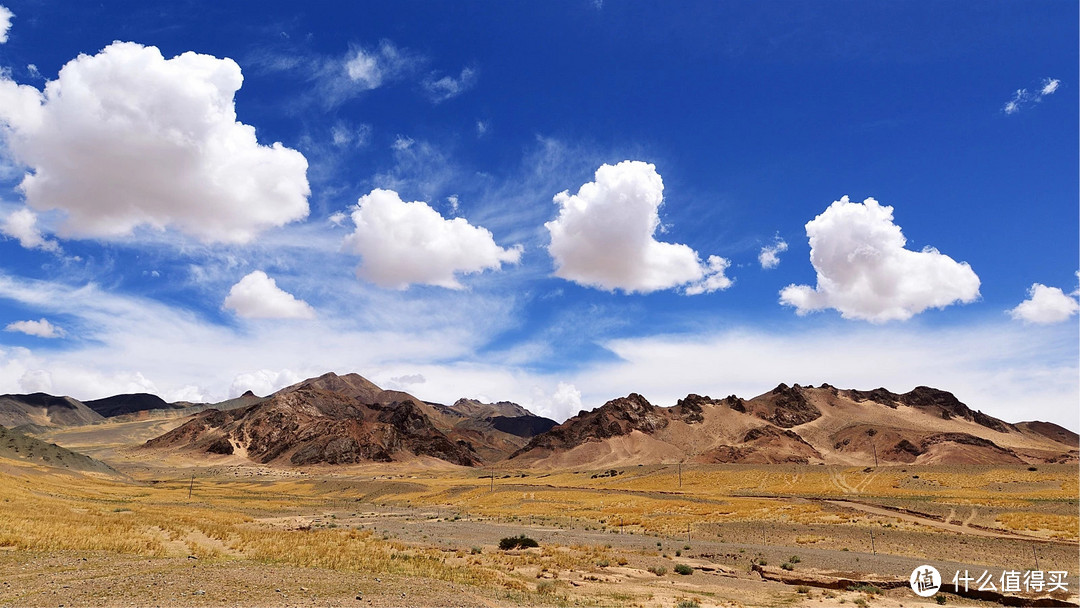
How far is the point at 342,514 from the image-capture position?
207ft

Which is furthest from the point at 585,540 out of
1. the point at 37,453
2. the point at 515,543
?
the point at 37,453

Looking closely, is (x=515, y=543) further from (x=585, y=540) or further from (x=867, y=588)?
(x=867, y=588)

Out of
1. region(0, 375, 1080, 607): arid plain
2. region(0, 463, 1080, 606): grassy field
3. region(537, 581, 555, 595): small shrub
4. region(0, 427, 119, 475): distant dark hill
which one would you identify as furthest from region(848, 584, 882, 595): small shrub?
region(0, 427, 119, 475): distant dark hill

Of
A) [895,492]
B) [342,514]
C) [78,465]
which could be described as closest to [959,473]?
[895,492]

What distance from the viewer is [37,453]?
115188 mm

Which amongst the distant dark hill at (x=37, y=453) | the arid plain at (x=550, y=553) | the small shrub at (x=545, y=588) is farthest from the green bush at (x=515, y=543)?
the distant dark hill at (x=37, y=453)

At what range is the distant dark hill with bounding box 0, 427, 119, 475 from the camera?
110625 mm

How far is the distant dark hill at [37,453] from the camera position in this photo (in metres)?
111

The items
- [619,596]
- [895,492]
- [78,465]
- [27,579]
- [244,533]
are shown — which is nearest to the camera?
[27,579]

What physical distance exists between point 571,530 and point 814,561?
66.2ft

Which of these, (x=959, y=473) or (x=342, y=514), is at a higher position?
(x=959, y=473)

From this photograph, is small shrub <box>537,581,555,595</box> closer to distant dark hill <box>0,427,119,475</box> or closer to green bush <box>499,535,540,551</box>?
green bush <box>499,535,540,551</box>

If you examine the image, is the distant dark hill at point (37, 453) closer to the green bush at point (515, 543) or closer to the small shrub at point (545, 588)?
the green bush at point (515, 543)

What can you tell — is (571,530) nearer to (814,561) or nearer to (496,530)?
(496,530)
